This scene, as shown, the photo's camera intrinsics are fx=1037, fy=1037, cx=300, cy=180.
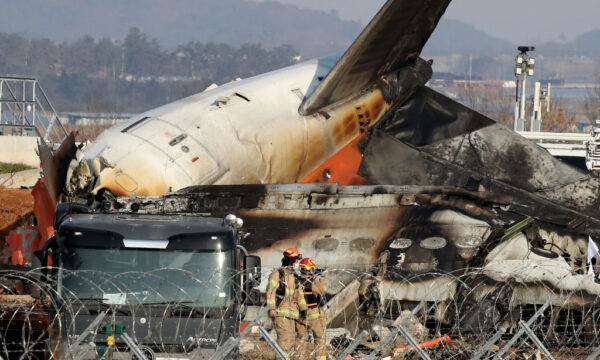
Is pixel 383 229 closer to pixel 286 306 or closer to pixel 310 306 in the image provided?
pixel 310 306

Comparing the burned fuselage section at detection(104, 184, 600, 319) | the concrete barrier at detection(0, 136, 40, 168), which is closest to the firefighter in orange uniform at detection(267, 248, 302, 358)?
the burned fuselage section at detection(104, 184, 600, 319)

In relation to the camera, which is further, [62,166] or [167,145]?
[167,145]

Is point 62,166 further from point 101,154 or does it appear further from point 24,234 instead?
point 24,234

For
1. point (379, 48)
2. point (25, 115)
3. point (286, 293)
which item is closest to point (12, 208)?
point (25, 115)

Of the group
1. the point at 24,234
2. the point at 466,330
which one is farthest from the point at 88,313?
the point at 24,234

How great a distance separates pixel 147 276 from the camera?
1447cm

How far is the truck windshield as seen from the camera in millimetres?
14156

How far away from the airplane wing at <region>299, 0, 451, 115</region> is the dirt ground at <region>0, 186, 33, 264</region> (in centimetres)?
1108

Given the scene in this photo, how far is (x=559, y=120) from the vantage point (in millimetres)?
111000

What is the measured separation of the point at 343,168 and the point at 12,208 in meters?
14.2

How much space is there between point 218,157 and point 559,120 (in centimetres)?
9259

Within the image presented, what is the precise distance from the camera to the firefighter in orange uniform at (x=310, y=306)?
610 inches

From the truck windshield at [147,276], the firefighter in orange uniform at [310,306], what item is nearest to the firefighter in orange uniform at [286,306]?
the firefighter in orange uniform at [310,306]

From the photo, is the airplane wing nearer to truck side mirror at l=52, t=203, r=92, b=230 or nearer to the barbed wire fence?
truck side mirror at l=52, t=203, r=92, b=230
